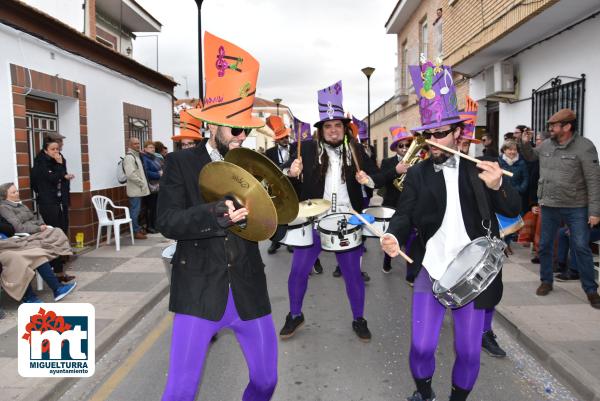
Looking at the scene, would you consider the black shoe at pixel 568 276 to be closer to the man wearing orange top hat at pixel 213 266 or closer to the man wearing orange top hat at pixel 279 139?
the man wearing orange top hat at pixel 279 139

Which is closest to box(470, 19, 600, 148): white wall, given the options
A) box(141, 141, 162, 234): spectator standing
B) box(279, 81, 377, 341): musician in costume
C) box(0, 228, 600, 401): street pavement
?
box(0, 228, 600, 401): street pavement

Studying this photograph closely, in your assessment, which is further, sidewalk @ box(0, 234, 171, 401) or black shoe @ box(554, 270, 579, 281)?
black shoe @ box(554, 270, 579, 281)

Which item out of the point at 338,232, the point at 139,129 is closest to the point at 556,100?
the point at 338,232

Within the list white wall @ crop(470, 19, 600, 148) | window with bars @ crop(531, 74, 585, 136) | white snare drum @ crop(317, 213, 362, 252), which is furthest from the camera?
window with bars @ crop(531, 74, 585, 136)

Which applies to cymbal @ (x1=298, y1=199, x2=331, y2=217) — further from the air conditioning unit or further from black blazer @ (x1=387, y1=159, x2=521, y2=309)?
the air conditioning unit

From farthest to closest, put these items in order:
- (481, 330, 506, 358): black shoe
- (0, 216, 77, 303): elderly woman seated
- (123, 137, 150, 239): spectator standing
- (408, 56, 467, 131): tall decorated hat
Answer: (123, 137, 150, 239): spectator standing < (0, 216, 77, 303): elderly woman seated < (481, 330, 506, 358): black shoe < (408, 56, 467, 131): tall decorated hat

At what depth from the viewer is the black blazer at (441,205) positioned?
9.16ft

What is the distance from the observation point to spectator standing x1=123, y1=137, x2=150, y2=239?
9.72 meters

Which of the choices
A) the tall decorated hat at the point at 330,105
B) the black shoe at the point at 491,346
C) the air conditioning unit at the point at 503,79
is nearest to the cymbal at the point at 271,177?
the tall decorated hat at the point at 330,105

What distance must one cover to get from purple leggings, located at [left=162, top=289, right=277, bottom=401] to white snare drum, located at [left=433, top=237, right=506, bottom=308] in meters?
1.00

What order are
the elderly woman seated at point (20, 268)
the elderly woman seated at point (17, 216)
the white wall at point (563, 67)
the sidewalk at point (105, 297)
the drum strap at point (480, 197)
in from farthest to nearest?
the white wall at point (563, 67), the elderly woman seated at point (17, 216), the elderly woman seated at point (20, 268), the sidewalk at point (105, 297), the drum strap at point (480, 197)

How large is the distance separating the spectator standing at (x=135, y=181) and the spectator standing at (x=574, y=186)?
7.47 metres

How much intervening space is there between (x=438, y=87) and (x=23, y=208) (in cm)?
526

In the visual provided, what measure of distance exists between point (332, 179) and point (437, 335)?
192 centimetres
